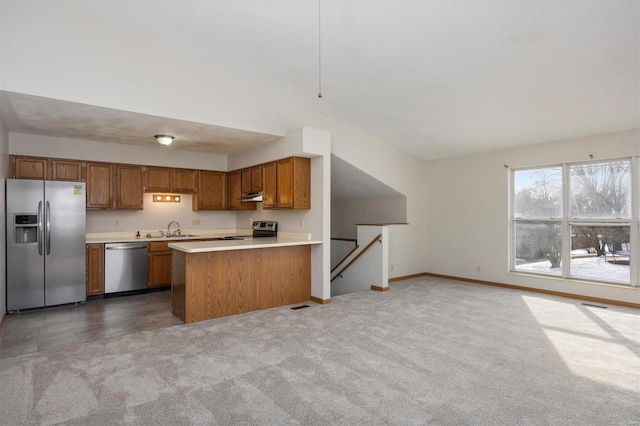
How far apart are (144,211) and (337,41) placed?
4.58 m

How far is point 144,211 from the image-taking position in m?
6.55

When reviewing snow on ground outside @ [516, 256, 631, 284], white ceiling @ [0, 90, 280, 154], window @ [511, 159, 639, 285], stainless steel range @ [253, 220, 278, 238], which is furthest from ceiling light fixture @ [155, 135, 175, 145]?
snow on ground outside @ [516, 256, 631, 284]

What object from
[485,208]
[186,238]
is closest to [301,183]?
[186,238]

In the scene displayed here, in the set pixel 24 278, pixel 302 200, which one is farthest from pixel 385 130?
pixel 24 278

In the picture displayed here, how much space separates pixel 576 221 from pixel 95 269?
7270 millimetres

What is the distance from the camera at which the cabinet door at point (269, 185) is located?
225 inches

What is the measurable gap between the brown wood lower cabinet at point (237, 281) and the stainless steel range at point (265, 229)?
0.87m

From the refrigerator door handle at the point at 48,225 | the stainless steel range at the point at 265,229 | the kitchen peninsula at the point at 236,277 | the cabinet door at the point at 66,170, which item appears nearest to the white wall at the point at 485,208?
the kitchen peninsula at the point at 236,277

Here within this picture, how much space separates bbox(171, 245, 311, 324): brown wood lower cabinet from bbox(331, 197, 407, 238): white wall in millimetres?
2527

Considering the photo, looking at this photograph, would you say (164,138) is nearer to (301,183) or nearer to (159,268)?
(301,183)

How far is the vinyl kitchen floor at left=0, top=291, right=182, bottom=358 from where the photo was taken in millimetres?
3684

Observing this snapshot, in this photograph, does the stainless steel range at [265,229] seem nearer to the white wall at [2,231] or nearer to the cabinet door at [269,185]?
the cabinet door at [269,185]

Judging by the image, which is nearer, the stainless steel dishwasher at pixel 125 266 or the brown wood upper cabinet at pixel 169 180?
the stainless steel dishwasher at pixel 125 266

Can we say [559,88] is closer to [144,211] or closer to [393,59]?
[393,59]
